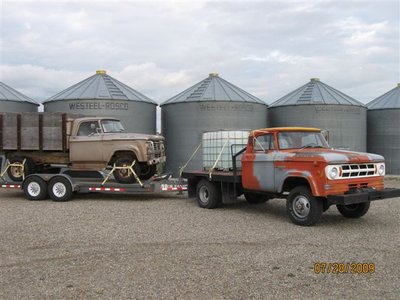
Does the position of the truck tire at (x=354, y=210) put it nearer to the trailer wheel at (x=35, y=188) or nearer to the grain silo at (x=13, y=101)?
the trailer wheel at (x=35, y=188)

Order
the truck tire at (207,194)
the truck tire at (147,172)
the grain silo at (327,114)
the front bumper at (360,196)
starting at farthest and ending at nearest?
the grain silo at (327,114) < the truck tire at (147,172) < the truck tire at (207,194) < the front bumper at (360,196)

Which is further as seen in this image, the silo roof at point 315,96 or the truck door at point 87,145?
the silo roof at point 315,96

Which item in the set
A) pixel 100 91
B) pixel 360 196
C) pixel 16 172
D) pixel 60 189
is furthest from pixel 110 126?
pixel 360 196

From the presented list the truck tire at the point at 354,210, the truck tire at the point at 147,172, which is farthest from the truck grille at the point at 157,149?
the truck tire at the point at 354,210

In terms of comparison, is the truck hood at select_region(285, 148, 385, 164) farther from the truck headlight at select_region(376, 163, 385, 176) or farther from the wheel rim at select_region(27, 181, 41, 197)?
the wheel rim at select_region(27, 181, 41, 197)

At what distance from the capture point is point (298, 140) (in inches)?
364

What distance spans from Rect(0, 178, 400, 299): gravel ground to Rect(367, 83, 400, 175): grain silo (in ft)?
40.9

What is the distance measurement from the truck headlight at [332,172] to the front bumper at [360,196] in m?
0.38

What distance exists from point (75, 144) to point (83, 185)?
1.27 meters

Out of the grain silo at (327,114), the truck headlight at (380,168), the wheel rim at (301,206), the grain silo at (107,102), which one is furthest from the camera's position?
the grain silo at (327,114)

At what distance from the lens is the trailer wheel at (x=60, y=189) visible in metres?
12.1

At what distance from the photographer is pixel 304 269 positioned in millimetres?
5598

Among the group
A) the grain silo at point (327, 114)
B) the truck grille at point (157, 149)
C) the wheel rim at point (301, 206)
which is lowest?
the wheel rim at point (301, 206)

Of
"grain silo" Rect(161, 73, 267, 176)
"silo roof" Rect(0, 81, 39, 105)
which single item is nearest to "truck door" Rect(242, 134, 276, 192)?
"grain silo" Rect(161, 73, 267, 176)
